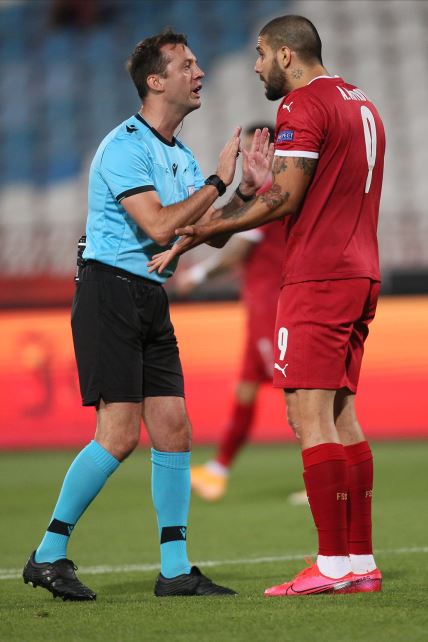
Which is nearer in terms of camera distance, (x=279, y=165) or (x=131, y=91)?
(x=279, y=165)

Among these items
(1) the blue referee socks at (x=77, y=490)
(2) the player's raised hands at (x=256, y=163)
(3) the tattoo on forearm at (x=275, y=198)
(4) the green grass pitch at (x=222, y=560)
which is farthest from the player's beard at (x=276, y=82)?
(4) the green grass pitch at (x=222, y=560)

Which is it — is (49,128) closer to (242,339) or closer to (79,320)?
(242,339)

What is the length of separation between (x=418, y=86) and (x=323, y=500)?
1587 cm

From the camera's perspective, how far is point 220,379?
11594 mm

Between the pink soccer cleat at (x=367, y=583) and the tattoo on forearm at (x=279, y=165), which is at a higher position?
the tattoo on forearm at (x=279, y=165)

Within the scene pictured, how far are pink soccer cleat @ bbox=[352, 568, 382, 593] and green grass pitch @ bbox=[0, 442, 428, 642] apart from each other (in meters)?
0.04

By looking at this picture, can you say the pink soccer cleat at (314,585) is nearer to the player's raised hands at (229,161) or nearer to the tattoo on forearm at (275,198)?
the tattoo on forearm at (275,198)

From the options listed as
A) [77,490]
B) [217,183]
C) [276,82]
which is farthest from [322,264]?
[77,490]

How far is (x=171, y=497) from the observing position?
4.55m

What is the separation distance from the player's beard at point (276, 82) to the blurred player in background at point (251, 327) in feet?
12.2

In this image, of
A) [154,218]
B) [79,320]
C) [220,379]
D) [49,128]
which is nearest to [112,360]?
[79,320]

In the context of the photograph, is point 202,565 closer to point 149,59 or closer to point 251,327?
point 149,59

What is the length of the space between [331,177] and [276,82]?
0.49 metres

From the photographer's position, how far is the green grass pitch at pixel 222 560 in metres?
3.57
